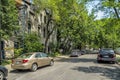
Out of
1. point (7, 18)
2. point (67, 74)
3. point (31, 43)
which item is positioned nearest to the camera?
point (67, 74)

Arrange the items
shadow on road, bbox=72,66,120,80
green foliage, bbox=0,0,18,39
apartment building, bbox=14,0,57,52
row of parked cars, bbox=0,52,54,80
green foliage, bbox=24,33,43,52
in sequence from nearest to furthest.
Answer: shadow on road, bbox=72,66,120,80 < row of parked cars, bbox=0,52,54,80 < green foliage, bbox=0,0,18,39 < green foliage, bbox=24,33,43,52 < apartment building, bbox=14,0,57,52

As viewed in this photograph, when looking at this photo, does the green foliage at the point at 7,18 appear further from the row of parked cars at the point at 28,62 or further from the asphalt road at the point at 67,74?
the asphalt road at the point at 67,74

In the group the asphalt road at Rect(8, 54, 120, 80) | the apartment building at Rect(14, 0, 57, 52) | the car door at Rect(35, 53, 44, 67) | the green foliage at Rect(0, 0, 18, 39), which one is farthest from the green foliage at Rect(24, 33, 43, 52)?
the asphalt road at Rect(8, 54, 120, 80)

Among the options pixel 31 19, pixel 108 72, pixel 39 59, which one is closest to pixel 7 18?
pixel 39 59

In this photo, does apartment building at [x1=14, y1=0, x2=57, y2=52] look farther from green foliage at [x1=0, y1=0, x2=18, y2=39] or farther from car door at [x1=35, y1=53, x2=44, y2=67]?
car door at [x1=35, y1=53, x2=44, y2=67]

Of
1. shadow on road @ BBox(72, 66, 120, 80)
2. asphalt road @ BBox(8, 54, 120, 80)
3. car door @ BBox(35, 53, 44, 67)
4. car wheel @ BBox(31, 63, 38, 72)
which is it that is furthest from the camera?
car door @ BBox(35, 53, 44, 67)

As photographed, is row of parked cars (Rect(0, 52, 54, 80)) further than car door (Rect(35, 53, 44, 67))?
No

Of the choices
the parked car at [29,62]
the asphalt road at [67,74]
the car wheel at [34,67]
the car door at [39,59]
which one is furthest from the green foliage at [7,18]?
the asphalt road at [67,74]

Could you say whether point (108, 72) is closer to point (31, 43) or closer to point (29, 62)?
point (29, 62)

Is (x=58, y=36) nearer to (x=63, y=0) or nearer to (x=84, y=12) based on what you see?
(x=84, y=12)

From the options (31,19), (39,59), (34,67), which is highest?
(31,19)

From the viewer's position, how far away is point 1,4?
22.6 m

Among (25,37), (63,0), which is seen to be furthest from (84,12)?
(25,37)

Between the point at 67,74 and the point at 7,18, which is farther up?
the point at 7,18
